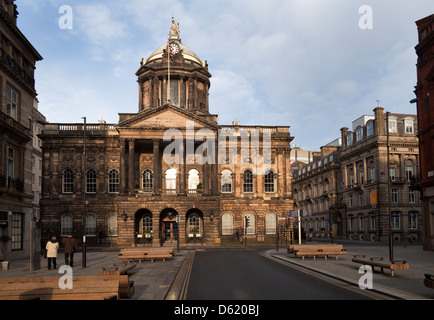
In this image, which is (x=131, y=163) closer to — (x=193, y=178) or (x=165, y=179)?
(x=165, y=179)

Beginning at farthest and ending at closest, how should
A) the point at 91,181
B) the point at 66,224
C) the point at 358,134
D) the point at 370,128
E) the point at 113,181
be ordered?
1. the point at 358,134
2. the point at 370,128
3. the point at 91,181
4. the point at 113,181
5. the point at 66,224

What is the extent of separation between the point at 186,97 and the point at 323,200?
3357 cm

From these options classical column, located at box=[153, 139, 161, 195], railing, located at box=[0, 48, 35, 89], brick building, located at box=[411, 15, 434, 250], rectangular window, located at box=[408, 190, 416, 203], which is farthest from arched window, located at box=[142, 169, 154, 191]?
rectangular window, located at box=[408, 190, 416, 203]

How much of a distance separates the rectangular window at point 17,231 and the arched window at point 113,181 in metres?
21.1

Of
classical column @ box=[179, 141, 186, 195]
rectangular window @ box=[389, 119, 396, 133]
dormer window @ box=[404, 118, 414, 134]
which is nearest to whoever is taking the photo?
classical column @ box=[179, 141, 186, 195]

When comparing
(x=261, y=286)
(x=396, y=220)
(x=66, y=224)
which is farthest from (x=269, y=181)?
(x=261, y=286)

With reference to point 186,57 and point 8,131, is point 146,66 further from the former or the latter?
point 8,131

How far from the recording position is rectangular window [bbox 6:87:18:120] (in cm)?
2958

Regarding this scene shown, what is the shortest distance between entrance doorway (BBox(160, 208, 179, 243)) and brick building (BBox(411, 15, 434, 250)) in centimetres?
2753

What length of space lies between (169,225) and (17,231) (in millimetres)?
23641

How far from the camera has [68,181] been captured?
52.6 metres

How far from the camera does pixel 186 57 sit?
6494 centimetres

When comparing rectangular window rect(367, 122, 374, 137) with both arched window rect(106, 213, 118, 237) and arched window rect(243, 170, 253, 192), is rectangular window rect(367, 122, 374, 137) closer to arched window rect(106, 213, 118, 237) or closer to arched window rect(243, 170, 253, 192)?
arched window rect(243, 170, 253, 192)
